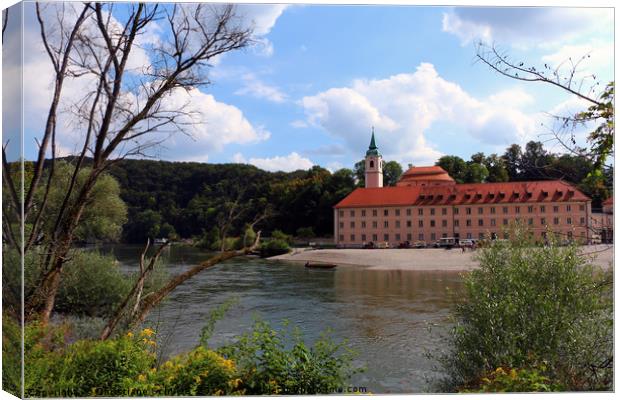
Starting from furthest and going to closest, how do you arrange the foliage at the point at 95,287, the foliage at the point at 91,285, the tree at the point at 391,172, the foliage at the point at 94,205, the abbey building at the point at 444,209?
the foliage at the point at 95,287
the foliage at the point at 91,285
the tree at the point at 391,172
the abbey building at the point at 444,209
the foliage at the point at 94,205

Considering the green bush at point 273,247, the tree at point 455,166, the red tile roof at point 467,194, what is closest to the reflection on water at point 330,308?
the green bush at point 273,247

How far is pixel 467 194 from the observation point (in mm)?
6039

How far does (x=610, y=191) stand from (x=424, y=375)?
2.51 meters

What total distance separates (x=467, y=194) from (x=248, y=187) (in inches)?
107

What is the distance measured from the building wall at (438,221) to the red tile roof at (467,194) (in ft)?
0.27

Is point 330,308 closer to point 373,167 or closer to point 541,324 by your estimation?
point 373,167

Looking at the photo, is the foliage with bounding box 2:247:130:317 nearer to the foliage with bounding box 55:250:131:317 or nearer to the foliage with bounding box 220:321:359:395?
the foliage with bounding box 55:250:131:317

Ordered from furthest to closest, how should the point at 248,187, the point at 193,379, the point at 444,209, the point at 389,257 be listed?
the point at 389,257 < the point at 444,209 < the point at 248,187 < the point at 193,379

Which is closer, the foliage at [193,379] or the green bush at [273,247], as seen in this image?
the foliage at [193,379]

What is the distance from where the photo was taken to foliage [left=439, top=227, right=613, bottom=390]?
4.20 meters

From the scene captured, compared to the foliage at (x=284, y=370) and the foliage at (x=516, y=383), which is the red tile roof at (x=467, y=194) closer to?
the foliage at (x=516, y=383)

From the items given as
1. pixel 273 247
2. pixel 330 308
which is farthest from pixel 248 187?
pixel 330 308

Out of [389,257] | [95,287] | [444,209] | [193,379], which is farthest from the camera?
[95,287]

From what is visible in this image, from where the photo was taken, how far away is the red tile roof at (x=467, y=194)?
4531 millimetres
